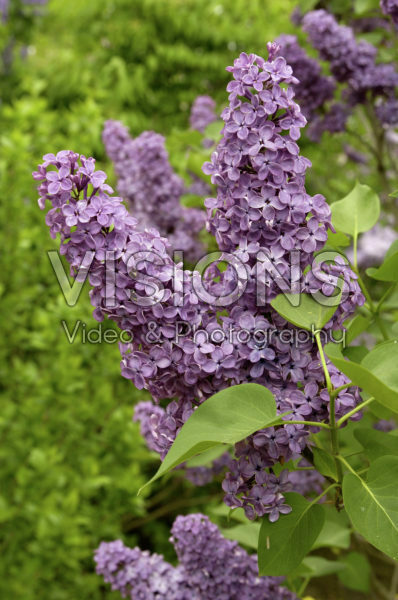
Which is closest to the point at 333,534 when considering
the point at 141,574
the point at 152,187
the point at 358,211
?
the point at 141,574

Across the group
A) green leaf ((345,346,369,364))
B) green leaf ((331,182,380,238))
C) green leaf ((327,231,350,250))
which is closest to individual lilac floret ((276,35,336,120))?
green leaf ((331,182,380,238))

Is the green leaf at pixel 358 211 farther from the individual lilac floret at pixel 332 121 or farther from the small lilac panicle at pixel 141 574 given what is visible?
the individual lilac floret at pixel 332 121

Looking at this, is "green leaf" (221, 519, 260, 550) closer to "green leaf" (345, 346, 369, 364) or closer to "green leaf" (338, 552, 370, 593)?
"green leaf" (345, 346, 369, 364)

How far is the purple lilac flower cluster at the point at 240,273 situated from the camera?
60 cm

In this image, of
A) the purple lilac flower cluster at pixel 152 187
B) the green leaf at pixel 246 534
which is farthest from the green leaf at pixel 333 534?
the purple lilac flower cluster at pixel 152 187

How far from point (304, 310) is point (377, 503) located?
0.59 ft

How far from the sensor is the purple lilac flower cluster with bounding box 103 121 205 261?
139cm

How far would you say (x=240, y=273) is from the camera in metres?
0.61

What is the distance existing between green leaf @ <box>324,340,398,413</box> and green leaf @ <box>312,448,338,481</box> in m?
0.12

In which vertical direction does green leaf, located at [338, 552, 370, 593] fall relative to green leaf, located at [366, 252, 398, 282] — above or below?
below

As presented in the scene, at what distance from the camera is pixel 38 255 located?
2086mm

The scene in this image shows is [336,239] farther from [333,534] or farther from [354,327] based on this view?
[333,534]

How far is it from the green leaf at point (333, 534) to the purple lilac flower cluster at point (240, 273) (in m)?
0.49

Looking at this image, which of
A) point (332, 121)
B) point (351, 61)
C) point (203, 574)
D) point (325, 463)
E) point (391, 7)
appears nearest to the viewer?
point (325, 463)
